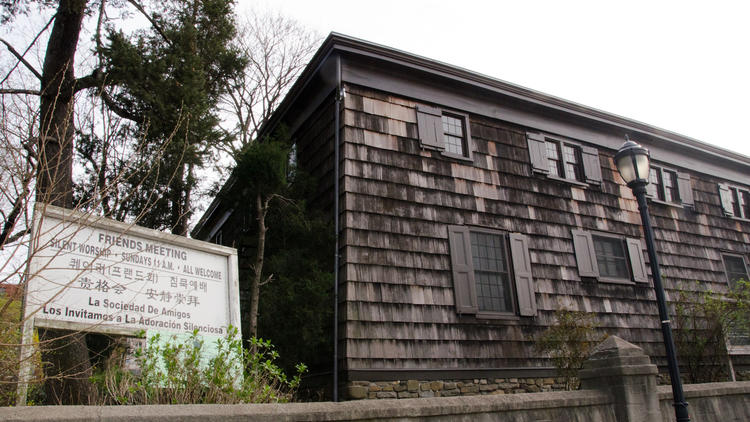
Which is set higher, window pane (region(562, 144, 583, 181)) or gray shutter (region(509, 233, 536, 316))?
window pane (region(562, 144, 583, 181))

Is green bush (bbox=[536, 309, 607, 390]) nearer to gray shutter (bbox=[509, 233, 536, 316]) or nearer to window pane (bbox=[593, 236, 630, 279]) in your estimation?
gray shutter (bbox=[509, 233, 536, 316])

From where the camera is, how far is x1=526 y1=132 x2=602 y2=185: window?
496 inches

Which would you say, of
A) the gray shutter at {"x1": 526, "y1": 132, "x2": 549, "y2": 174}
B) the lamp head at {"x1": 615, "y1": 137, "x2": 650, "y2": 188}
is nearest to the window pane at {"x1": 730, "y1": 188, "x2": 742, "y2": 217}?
the gray shutter at {"x1": 526, "y1": 132, "x2": 549, "y2": 174}

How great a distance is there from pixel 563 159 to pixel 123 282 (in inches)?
429

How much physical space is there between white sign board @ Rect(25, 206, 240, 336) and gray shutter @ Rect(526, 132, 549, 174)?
8552 mm

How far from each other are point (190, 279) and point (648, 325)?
11.1 metres

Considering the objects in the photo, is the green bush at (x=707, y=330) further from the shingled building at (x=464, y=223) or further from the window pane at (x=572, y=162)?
the window pane at (x=572, y=162)

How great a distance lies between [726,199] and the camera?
1627cm

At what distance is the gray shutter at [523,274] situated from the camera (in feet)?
35.3

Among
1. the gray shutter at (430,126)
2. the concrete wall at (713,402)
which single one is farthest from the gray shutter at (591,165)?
the concrete wall at (713,402)

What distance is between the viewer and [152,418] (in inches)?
127

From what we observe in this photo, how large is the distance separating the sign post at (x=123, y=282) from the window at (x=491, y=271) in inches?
218

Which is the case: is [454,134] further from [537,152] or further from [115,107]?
[115,107]

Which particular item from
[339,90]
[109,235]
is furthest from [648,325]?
[109,235]
